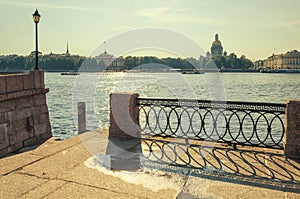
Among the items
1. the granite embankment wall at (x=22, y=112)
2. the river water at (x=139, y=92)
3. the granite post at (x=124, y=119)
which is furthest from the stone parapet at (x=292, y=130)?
the river water at (x=139, y=92)

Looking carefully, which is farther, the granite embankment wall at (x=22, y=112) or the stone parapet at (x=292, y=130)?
the granite embankment wall at (x=22, y=112)

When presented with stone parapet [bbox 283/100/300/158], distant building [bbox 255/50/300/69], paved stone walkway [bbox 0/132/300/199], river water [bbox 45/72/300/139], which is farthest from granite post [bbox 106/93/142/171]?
distant building [bbox 255/50/300/69]

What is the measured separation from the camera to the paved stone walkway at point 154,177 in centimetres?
437

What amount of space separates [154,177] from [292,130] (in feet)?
10.5

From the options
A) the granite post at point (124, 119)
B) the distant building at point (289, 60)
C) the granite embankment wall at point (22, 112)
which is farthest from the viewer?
the distant building at point (289, 60)

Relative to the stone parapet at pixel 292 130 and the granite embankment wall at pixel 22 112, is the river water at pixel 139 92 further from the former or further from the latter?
the stone parapet at pixel 292 130

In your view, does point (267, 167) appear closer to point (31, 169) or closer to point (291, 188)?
point (291, 188)

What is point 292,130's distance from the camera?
596 cm

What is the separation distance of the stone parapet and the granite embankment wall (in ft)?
23.6

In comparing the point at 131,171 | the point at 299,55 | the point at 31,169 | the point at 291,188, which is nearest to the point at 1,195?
the point at 31,169

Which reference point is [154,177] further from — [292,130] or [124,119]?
[292,130]

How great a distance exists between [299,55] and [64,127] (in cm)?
17230

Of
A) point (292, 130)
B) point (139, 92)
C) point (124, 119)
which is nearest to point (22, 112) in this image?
point (124, 119)

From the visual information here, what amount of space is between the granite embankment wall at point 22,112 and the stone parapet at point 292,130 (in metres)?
7.20
